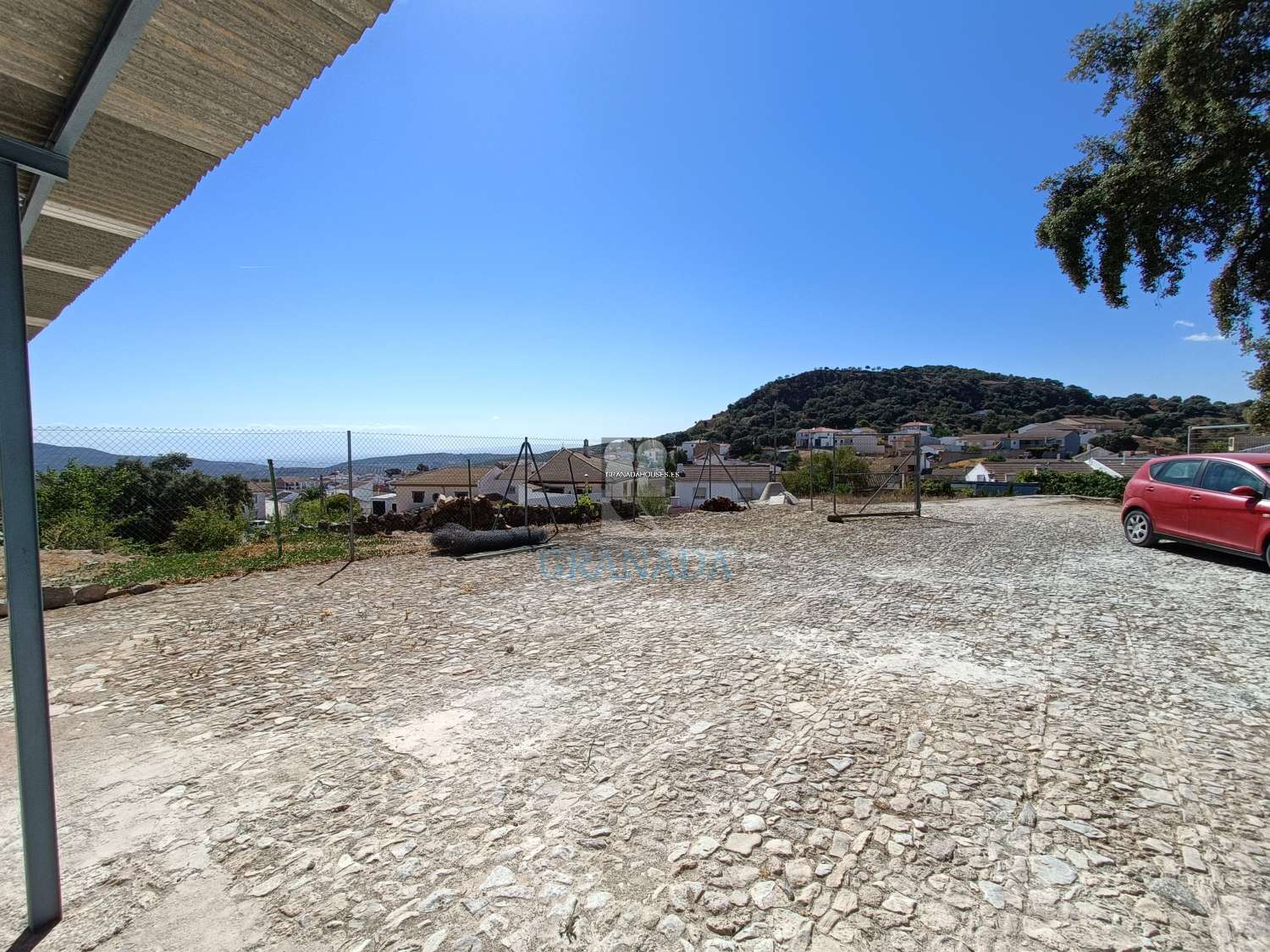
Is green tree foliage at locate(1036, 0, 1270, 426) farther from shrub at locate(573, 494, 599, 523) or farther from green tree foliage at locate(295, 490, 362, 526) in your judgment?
green tree foliage at locate(295, 490, 362, 526)

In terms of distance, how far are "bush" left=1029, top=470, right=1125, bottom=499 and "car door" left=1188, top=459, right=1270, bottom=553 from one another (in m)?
10.5

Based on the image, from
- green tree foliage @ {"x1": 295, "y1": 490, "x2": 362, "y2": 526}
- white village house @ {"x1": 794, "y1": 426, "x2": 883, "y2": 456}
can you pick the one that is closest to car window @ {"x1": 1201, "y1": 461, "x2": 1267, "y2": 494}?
green tree foliage @ {"x1": 295, "y1": 490, "x2": 362, "y2": 526}

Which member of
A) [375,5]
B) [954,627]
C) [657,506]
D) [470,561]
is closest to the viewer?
[375,5]

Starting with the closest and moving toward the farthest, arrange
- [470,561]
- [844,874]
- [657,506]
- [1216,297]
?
[844,874] < [470,561] < [1216,297] < [657,506]

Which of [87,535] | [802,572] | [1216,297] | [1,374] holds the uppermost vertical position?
[1216,297]

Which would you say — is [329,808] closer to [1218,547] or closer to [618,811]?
[618,811]

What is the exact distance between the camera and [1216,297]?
514 inches

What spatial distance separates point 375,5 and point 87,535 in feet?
39.1

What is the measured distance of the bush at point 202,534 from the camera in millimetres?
10000

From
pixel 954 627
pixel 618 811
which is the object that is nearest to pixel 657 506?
pixel 954 627

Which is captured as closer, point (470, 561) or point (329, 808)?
point (329, 808)

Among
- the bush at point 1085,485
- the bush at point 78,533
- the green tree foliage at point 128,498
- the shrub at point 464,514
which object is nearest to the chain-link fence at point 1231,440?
the bush at point 1085,485

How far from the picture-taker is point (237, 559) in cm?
832

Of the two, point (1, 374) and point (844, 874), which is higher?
point (1, 374)
